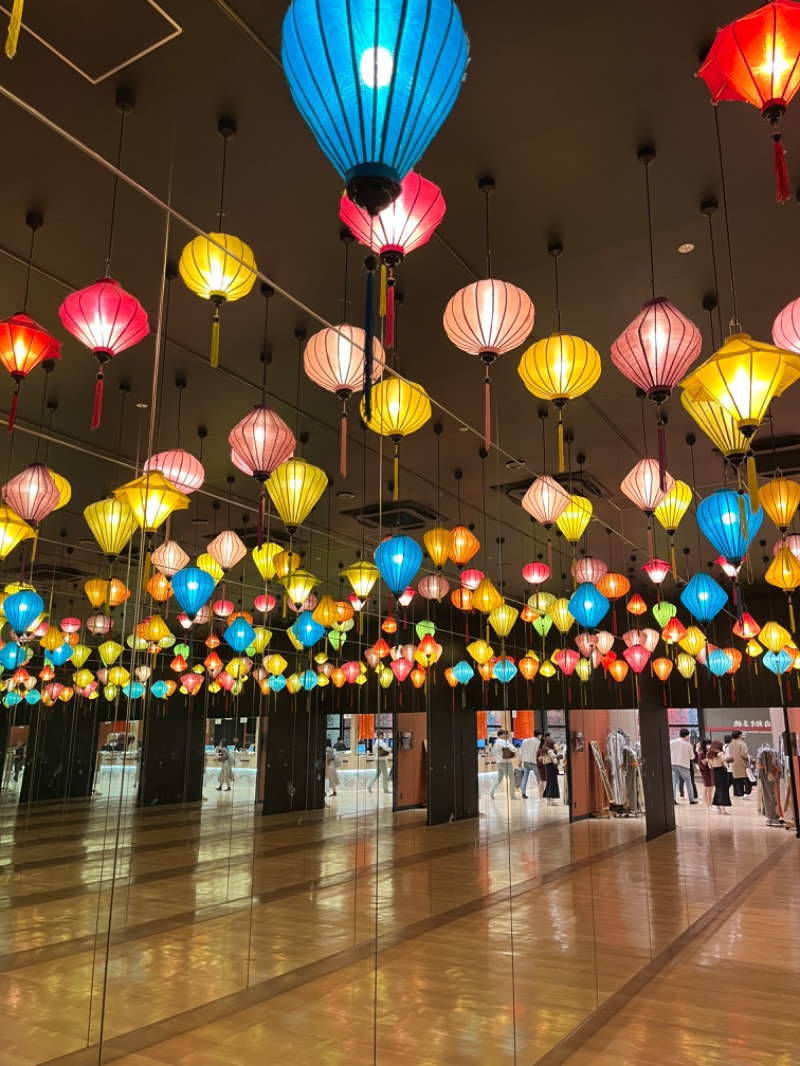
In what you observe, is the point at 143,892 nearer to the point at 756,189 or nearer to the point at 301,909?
the point at 301,909

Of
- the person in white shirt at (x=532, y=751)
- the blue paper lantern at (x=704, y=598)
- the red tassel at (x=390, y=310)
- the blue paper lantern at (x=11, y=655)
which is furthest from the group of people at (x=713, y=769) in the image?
the red tassel at (x=390, y=310)

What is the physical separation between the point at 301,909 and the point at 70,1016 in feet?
8.62

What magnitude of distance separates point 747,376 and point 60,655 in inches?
176

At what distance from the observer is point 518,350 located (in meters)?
4.82

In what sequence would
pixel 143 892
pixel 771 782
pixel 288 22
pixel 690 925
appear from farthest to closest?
pixel 771 782, pixel 690 925, pixel 143 892, pixel 288 22

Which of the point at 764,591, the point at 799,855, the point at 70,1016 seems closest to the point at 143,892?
the point at 70,1016

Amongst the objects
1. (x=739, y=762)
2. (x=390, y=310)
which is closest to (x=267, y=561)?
(x=390, y=310)

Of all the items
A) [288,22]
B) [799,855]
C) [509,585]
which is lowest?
→ [799,855]

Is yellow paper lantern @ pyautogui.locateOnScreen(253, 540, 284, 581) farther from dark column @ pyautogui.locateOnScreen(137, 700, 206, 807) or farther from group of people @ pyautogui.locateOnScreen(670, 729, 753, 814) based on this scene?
group of people @ pyautogui.locateOnScreen(670, 729, 753, 814)

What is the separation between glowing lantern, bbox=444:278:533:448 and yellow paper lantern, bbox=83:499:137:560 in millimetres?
1814

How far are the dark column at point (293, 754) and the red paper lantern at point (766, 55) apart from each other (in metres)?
4.11

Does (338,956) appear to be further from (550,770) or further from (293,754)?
(550,770)

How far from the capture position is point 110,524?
11.8 feet

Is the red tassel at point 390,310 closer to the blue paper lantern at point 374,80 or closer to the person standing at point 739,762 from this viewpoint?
the blue paper lantern at point 374,80
